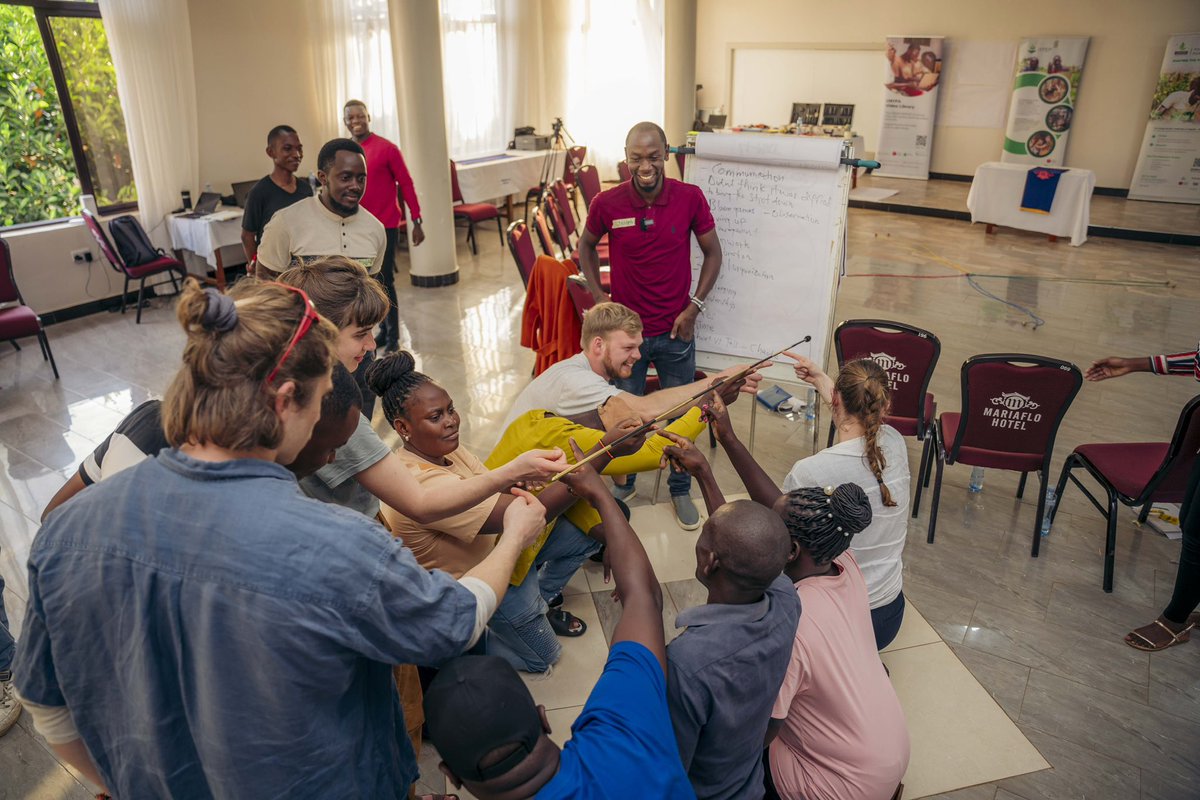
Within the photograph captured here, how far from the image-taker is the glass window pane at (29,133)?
619cm

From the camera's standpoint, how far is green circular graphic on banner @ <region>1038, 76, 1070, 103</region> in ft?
34.5

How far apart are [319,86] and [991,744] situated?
28.4 feet

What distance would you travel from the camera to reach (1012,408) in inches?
130

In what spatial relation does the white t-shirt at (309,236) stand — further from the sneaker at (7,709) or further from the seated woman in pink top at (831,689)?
the seated woman in pink top at (831,689)

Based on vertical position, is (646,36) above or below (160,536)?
above

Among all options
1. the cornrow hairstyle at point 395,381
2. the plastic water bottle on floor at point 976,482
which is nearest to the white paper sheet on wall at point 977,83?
the plastic water bottle on floor at point 976,482

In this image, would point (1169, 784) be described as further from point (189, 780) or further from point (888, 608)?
point (189, 780)

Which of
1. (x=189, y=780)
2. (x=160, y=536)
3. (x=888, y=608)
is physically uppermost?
(x=160, y=536)

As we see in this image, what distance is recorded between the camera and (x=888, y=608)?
2.45 metres

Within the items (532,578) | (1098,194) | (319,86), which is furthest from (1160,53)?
(532,578)

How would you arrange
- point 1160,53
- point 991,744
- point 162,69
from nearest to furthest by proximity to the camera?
point 991,744, point 162,69, point 1160,53

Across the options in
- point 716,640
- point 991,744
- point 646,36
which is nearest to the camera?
point 716,640

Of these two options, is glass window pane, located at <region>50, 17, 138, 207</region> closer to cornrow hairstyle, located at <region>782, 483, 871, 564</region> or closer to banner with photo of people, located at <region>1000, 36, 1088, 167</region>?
cornrow hairstyle, located at <region>782, 483, 871, 564</region>

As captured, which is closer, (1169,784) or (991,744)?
(1169,784)
